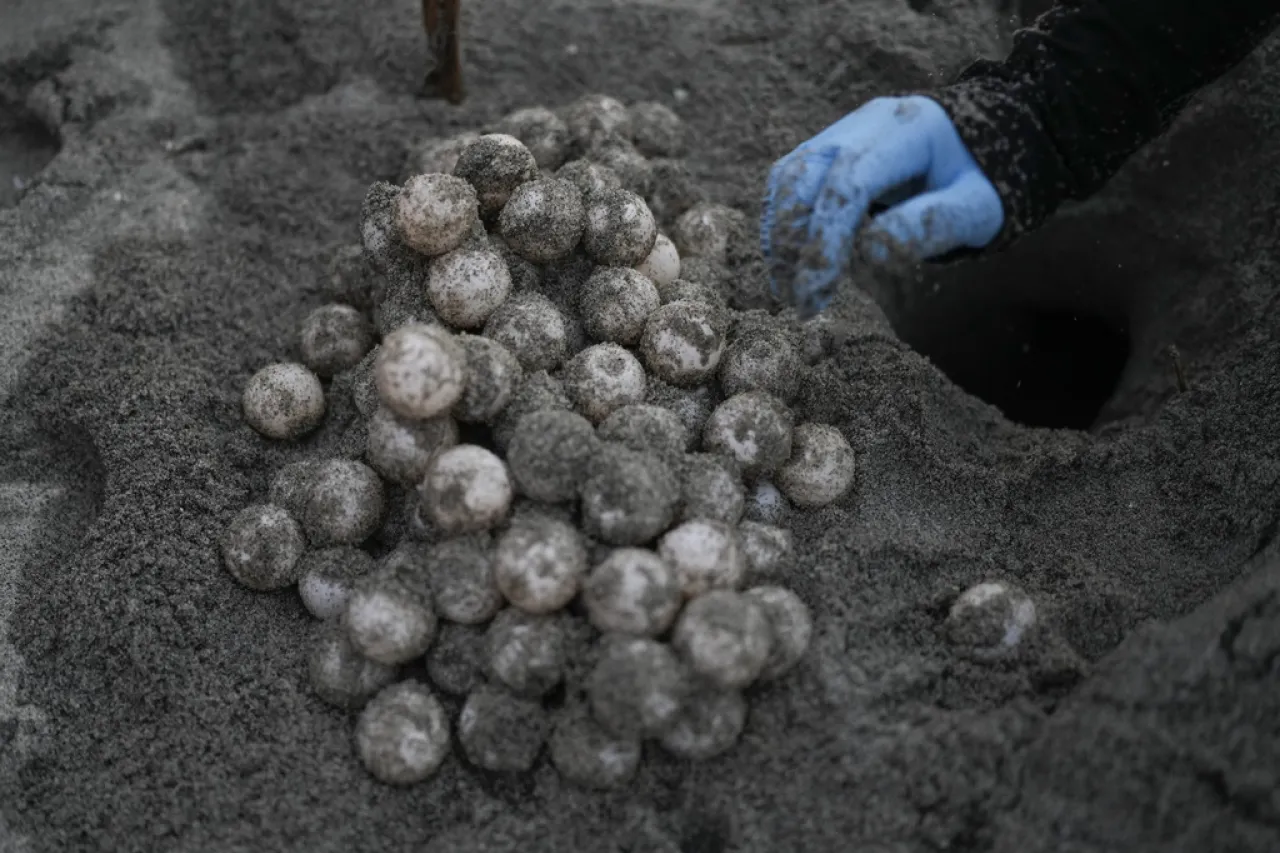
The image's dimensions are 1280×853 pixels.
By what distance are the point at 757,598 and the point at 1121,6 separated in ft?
4.70

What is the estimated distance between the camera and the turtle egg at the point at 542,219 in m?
2.31

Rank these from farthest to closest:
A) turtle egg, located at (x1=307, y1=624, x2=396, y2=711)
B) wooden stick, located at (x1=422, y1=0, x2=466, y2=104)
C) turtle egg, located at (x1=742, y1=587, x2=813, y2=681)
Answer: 1. wooden stick, located at (x1=422, y1=0, x2=466, y2=104)
2. turtle egg, located at (x1=307, y1=624, x2=396, y2=711)
3. turtle egg, located at (x1=742, y1=587, x2=813, y2=681)

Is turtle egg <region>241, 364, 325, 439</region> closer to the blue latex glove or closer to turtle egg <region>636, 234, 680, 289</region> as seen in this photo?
turtle egg <region>636, 234, 680, 289</region>

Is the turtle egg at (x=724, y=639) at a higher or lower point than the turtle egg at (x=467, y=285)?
lower

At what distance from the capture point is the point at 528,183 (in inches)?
92.4

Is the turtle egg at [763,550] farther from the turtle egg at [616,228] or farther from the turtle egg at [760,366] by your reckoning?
the turtle egg at [616,228]

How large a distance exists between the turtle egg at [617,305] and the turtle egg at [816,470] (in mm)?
416

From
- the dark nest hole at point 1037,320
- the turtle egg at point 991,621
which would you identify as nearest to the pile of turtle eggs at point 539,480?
the turtle egg at point 991,621

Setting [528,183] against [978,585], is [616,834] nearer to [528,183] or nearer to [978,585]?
[978,585]

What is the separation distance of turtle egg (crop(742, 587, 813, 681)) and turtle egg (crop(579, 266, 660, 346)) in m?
0.66

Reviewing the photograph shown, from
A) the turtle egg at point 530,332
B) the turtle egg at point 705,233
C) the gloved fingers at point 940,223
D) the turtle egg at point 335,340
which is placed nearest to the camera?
the gloved fingers at point 940,223

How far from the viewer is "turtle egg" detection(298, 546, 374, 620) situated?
84.0 inches

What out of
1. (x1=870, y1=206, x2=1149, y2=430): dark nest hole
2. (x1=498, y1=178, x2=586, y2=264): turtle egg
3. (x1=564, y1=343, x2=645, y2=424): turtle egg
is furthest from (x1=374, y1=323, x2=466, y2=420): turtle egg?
(x1=870, y1=206, x2=1149, y2=430): dark nest hole

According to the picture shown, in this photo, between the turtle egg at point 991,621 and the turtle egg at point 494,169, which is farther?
the turtle egg at point 494,169
